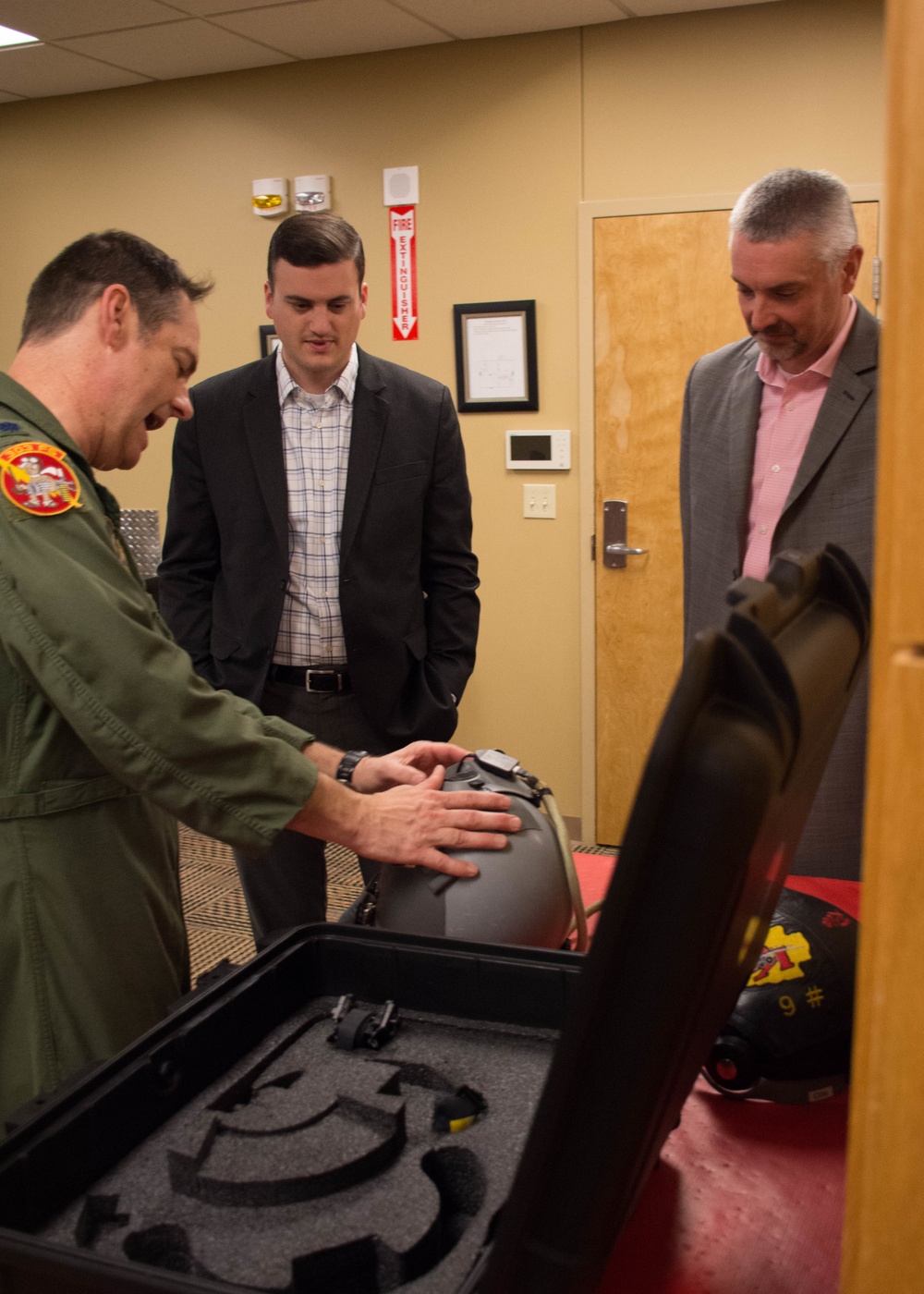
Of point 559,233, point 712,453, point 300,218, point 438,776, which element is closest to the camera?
point 438,776

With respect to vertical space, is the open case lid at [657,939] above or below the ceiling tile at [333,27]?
below

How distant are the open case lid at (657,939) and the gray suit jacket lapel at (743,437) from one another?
5.37 ft

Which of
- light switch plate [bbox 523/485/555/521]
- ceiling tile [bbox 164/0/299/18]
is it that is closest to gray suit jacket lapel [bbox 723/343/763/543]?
light switch plate [bbox 523/485/555/521]

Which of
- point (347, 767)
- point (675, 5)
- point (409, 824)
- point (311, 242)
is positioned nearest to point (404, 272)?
point (675, 5)

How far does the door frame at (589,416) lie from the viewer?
12.6 feet

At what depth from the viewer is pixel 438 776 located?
50.8 inches

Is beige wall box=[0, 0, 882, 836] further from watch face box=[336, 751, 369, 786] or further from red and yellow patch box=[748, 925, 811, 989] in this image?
red and yellow patch box=[748, 925, 811, 989]

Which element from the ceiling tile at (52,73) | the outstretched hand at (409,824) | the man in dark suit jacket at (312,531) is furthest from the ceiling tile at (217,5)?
the outstretched hand at (409,824)

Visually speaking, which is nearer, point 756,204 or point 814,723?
point 814,723

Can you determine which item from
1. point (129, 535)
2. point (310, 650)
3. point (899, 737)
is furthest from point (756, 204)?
point (129, 535)

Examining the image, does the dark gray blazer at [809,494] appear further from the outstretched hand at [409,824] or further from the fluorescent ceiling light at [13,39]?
the fluorescent ceiling light at [13,39]

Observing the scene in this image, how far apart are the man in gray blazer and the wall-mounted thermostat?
1975 mm

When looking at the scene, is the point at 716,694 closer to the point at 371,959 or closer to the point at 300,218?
the point at 371,959

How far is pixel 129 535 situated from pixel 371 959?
11.7 feet
